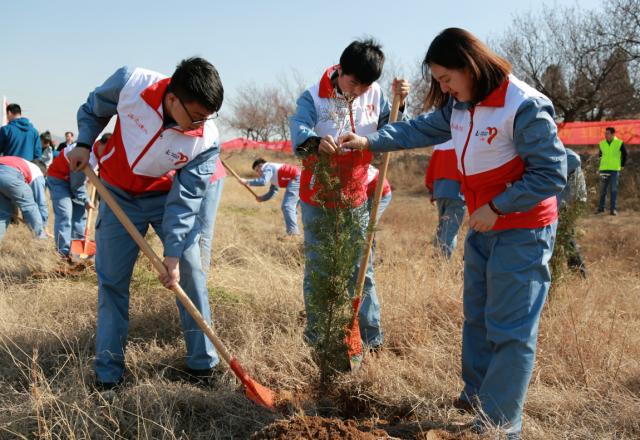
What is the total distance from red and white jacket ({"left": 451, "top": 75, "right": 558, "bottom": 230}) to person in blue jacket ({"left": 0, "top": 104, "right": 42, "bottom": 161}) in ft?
25.7

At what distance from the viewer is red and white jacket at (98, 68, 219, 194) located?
9.72 ft

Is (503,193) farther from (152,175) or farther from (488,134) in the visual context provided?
(152,175)

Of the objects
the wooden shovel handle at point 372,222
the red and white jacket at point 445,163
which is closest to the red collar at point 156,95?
the wooden shovel handle at point 372,222

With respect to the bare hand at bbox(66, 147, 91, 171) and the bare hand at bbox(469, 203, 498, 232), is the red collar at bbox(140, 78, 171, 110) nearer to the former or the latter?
the bare hand at bbox(66, 147, 91, 171)

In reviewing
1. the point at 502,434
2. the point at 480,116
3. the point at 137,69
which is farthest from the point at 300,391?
the point at 137,69

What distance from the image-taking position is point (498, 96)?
2.32 meters

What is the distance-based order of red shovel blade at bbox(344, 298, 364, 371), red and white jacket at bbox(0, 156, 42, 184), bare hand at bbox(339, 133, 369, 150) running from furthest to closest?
red and white jacket at bbox(0, 156, 42, 184) < red shovel blade at bbox(344, 298, 364, 371) < bare hand at bbox(339, 133, 369, 150)

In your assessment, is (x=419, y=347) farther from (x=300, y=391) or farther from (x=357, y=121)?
(x=357, y=121)

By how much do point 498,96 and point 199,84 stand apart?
1.41 m

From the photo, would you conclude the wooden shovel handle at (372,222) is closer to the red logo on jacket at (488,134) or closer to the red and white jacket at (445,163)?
the red logo on jacket at (488,134)

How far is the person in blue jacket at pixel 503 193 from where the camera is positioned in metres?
2.26

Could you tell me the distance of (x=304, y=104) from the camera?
3.40 meters

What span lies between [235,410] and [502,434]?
4.33 feet

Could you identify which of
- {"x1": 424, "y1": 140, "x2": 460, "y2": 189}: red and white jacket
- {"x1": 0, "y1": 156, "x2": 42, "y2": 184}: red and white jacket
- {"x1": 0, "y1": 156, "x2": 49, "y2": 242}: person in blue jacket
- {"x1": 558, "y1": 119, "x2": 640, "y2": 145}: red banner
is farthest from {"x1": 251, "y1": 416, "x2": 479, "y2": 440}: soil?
{"x1": 558, "y1": 119, "x2": 640, "y2": 145}: red banner
